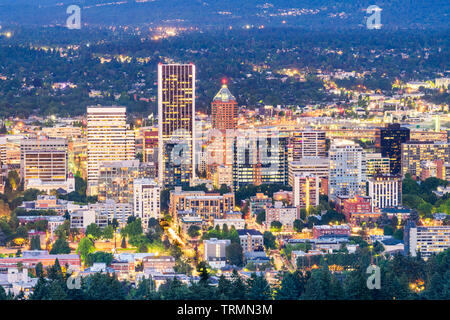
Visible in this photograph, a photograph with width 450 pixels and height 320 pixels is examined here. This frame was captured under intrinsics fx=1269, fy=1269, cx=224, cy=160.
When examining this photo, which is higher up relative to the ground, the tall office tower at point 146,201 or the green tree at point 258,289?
the tall office tower at point 146,201

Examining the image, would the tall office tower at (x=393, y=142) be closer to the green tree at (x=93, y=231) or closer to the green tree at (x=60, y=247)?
the green tree at (x=93, y=231)

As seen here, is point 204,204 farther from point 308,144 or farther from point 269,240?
point 308,144

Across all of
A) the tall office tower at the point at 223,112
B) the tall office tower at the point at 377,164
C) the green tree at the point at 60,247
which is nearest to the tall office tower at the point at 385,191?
the tall office tower at the point at 377,164

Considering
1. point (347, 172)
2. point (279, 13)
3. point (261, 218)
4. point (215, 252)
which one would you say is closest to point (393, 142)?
point (347, 172)

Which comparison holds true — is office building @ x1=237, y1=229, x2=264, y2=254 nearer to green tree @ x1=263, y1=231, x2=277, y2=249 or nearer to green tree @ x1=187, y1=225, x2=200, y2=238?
green tree @ x1=263, y1=231, x2=277, y2=249
